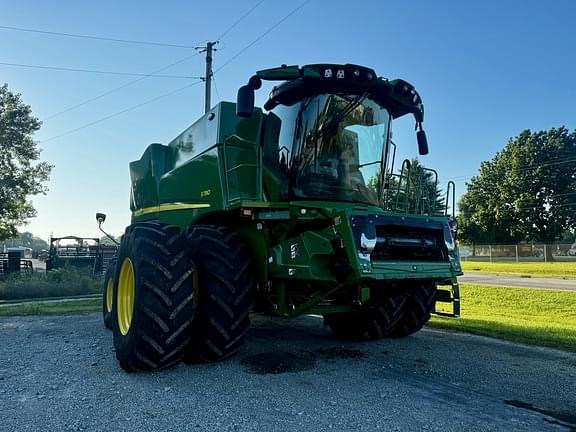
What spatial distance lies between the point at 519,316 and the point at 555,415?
7.92 metres

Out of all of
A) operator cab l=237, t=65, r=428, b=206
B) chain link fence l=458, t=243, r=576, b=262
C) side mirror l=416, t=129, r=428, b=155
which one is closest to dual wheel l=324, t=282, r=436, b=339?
operator cab l=237, t=65, r=428, b=206

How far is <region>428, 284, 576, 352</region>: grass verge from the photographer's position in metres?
6.94

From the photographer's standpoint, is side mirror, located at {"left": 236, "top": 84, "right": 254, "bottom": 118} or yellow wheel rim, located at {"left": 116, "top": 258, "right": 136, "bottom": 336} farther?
yellow wheel rim, located at {"left": 116, "top": 258, "right": 136, "bottom": 336}

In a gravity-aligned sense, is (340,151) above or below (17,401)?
above

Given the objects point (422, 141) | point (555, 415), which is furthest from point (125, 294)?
point (555, 415)

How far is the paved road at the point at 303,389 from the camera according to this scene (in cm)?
350

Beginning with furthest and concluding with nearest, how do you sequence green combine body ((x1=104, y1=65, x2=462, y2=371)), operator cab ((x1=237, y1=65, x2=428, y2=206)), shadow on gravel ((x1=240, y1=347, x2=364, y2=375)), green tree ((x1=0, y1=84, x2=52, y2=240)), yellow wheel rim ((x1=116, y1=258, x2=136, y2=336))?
green tree ((x1=0, y1=84, x2=52, y2=240)) < yellow wheel rim ((x1=116, y1=258, x2=136, y2=336)) < operator cab ((x1=237, y1=65, x2=428, y2=206)) < shadow on gravel ((x1=240, y1=347, x2=364, y2=375)) < green combine body ((x1=104, y1=65, x2=462, y2=371))

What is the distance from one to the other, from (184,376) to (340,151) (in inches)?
118

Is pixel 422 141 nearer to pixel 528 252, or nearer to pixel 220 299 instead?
pixel 220 299

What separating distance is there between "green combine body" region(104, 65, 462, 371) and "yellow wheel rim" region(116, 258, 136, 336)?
2cm

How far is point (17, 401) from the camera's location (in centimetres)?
394

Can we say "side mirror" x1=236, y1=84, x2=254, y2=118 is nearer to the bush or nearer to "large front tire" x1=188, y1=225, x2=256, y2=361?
"large front tire" x1=188, y1=225, x2=256, y2=361

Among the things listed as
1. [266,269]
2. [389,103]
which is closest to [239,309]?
[266,269]

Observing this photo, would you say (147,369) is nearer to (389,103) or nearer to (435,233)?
(435,233)
